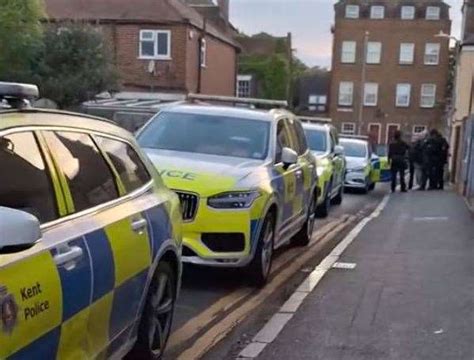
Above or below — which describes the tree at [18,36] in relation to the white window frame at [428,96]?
above

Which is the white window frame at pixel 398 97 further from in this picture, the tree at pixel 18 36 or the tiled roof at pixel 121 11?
the tree at pixel 18 36

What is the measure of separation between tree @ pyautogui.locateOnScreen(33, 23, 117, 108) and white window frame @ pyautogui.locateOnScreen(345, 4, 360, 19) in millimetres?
38194

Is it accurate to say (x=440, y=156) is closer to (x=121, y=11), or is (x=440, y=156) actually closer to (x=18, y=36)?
(x=18, y=36)

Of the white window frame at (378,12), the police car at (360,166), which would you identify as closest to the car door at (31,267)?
the police car at (360,166)

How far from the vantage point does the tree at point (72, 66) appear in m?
29.0

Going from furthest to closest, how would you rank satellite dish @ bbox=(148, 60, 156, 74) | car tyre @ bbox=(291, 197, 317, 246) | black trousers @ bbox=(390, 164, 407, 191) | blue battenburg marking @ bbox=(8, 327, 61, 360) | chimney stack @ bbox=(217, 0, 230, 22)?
chimney stack @ bbox=(217, 0, 230, 22) < satellite dish @ bbox=(148, 60, 156, 74) < black trousers @ bbox=(390, 164, 407, 191) < car tyre @ bbox=(291, 197, 317, 246) < blue battenburg marking @ bbox=(8, 327, 61, 360)

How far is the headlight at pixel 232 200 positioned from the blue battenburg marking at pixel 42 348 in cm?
405

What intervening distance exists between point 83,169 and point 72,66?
26211 mm

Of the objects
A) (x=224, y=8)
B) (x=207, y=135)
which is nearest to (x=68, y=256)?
(x=207, y=135)

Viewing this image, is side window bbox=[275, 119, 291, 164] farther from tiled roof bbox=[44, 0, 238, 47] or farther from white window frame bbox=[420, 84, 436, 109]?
white window frame bbox=[420, 84, 436, 109]

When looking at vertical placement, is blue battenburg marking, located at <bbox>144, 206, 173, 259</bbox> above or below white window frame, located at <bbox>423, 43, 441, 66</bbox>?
below

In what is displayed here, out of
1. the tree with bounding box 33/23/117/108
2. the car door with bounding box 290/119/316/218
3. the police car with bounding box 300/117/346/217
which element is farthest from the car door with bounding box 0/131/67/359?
→ the tree with bounding box 33/23/117/108

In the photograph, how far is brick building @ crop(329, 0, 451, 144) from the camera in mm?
63000

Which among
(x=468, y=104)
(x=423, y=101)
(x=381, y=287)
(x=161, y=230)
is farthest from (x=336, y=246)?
(x=423, y=101)
